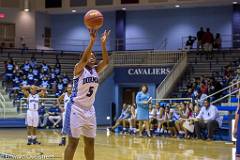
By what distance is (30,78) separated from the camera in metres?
27.0

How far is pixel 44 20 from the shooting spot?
34.2 m

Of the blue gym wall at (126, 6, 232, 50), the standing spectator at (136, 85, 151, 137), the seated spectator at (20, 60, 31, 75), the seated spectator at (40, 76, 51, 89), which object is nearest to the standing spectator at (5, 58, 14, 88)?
the seated spectator at (20, 60, 31, 75)

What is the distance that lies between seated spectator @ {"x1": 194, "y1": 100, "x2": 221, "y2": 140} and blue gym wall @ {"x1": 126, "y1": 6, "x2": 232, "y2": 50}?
49.1 feet

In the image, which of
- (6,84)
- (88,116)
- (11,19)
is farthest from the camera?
(11,19)

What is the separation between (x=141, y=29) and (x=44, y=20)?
6594mm

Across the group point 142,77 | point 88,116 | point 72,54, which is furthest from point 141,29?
point 88,116

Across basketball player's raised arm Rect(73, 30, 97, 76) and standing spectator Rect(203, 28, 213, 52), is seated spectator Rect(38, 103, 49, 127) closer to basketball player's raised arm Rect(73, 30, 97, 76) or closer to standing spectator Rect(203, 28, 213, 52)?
standing spectator Rect(203, 28, 213, 52)

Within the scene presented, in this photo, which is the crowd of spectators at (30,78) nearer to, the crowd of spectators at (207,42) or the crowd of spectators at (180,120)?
the crowd of spectators at (180,120)

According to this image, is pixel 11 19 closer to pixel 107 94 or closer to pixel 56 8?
pixel 56 8

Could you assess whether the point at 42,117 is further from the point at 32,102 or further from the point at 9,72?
the point at 32,102

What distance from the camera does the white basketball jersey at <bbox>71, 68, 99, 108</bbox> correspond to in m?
7.10

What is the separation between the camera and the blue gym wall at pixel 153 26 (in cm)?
3186

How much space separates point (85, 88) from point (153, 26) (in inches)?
1053

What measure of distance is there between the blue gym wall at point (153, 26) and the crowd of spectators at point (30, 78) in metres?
6.20
